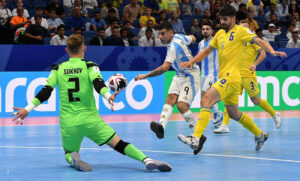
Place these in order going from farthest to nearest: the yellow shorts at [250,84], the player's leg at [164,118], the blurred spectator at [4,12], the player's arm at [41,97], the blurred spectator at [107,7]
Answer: the blurred spectator at [107,7] < the blurred spectator at [4,12] < the yellow shorts at [250,84] < the player's leg at [164,118] < the player's arm at [41,97]

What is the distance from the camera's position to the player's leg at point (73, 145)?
22.9ft

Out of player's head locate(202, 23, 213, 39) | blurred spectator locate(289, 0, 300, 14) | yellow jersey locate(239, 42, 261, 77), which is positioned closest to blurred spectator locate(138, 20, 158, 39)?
player's head locate(202, 23, 213, 39)

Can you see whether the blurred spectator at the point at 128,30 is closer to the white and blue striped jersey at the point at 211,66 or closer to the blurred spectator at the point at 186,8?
the blurred spectator at the point at 186,8

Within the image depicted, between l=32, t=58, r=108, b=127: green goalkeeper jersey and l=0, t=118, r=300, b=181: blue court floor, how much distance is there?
637 mm

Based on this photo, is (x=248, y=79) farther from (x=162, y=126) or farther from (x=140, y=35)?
(x=140, y=35)

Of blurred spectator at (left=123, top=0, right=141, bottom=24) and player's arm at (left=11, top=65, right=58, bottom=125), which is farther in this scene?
blurred spectator at (left=123, top=0, right=141, bottom=24)

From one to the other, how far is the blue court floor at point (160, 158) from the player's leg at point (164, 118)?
0.92ft

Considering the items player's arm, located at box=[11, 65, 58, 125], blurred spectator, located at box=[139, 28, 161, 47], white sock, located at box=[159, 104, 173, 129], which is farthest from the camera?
blurred spectator, located at box=[139, 28, 161, 47]

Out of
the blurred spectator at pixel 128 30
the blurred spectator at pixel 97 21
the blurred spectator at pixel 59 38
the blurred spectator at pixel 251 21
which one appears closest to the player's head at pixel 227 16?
the blurred spectator at pixel 59 38

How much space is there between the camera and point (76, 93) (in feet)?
23.1

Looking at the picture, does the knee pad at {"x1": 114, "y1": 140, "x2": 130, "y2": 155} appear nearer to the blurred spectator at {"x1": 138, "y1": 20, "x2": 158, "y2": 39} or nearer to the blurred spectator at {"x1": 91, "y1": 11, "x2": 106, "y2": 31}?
the blurred spectator at {"x1": 138, "y1": 20, "x2": 158, "y2": 39}

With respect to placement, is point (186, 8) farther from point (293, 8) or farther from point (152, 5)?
point (293, 8)

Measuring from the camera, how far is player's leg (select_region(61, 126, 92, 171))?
22.9 feet

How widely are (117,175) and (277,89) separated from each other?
1156 cm
